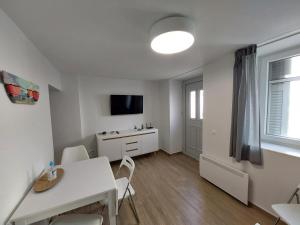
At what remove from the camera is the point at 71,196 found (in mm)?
1149

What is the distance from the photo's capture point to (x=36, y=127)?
149cm

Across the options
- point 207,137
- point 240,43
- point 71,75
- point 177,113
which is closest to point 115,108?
point 71,75

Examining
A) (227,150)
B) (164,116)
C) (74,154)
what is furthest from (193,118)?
(74,154)

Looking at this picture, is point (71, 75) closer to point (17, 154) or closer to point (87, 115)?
point (87, 115)

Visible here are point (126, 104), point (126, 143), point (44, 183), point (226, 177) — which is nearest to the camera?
point (44, 183)

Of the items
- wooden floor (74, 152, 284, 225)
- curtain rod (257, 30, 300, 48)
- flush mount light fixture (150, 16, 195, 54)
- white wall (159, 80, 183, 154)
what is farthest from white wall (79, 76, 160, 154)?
curtain rod (257, 30, 300, 48)

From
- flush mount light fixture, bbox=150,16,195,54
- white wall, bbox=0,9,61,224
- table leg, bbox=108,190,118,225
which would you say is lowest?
table leg, bbox=108,190,118,225

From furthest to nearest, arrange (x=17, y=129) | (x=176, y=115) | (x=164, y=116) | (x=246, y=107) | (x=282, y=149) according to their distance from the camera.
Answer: (x=164, y=116)
(x=176, y=115)
(x=246, y=107)
(x=282, y=149)
(x=17, y=129)

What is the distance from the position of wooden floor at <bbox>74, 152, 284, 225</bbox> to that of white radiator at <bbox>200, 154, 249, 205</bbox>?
4.0 inches

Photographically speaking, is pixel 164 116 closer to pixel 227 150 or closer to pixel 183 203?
pixel 227 150

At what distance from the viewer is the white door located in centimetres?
330

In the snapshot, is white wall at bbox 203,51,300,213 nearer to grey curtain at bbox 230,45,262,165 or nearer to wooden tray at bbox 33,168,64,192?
grey curtain at bbox 230,45,262,165

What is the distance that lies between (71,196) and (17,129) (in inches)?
28.2

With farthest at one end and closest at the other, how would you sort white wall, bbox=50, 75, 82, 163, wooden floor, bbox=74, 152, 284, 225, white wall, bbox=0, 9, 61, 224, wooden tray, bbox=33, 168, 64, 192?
white wall, bbox=50, 75, 82, 163 → wooden floor, bbox=74, 152, 284, 225 → wooden tray, bbox=33, 168, 64, 192 → white wall, bbox=0, 9, 61, 224
